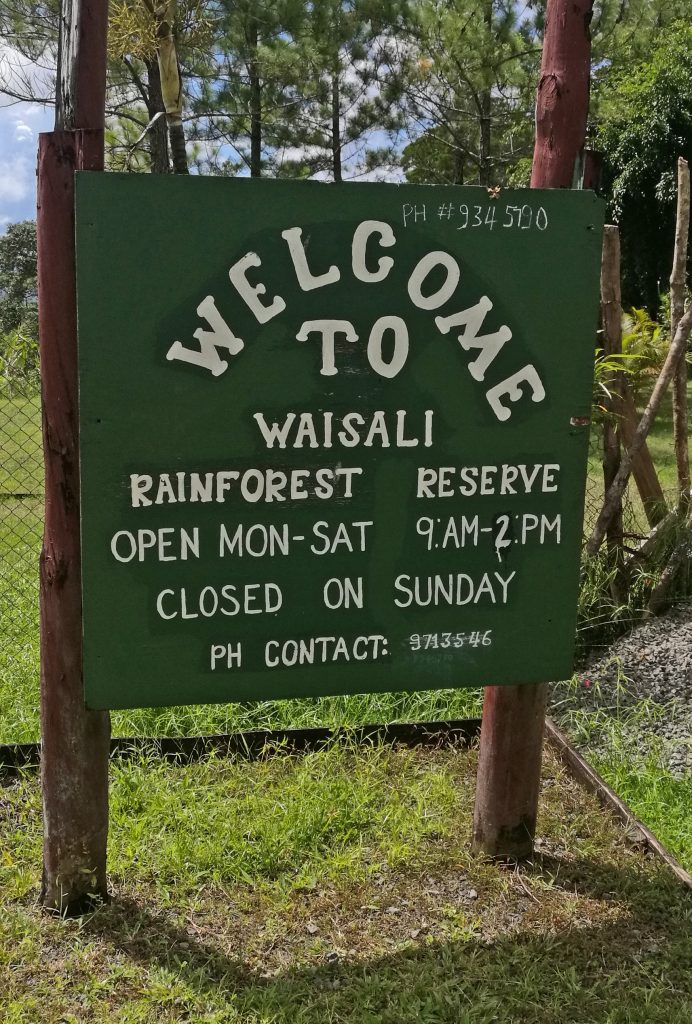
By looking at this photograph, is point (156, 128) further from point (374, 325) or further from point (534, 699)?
point (534, 699)

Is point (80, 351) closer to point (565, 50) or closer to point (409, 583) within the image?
point (409, 583)

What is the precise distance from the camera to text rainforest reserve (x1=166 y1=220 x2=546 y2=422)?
2.06 metres

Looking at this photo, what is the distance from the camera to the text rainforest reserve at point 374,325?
2.06 m

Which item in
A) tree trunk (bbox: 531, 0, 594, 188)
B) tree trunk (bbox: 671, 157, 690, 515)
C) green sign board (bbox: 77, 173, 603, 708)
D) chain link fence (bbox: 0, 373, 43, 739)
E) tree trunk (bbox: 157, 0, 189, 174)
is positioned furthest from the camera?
tree trunk (bbox: 157, 0, 189, 174)

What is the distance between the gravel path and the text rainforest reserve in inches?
67.7

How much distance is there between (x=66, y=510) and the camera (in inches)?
86.8

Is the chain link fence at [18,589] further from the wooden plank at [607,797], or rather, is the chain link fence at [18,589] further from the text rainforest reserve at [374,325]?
the wooden plank at [607,797]

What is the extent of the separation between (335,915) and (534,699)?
0.79m

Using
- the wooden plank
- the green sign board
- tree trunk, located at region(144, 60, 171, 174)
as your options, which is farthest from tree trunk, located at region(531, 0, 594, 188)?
tree trunk, located at region(144, 60, 171, 174)

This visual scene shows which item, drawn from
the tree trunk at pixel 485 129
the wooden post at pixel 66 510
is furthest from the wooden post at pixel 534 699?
the tree trunk at pixel 485 129

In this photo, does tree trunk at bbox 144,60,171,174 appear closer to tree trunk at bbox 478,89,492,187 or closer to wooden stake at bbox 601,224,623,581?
tree trunk at bbox 478,89,492,187

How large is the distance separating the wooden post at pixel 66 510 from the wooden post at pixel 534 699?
106 centimetres

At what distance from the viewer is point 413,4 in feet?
52.5

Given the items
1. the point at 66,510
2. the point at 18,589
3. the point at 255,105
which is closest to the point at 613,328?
the point at 66,510
